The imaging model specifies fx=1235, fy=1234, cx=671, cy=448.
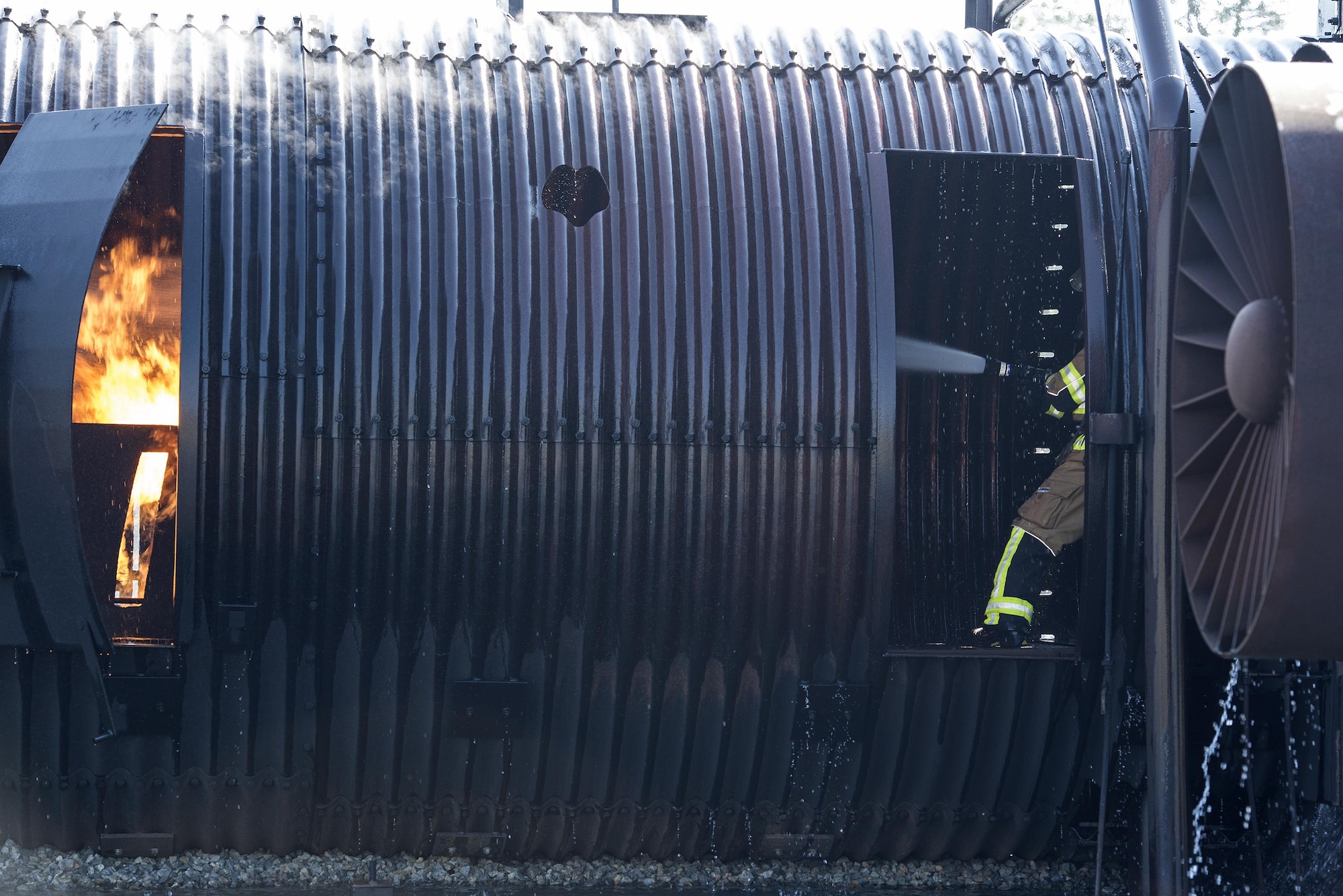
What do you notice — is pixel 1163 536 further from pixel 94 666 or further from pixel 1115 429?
pixel 94 666

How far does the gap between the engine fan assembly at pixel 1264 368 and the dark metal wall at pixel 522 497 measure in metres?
1.18

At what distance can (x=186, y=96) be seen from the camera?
216 inches

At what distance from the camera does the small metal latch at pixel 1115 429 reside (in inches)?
209

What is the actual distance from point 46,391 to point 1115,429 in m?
4.35

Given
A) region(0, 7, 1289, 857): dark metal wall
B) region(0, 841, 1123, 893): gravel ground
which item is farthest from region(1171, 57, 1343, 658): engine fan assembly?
region(0, 841, 1123, 893): gravel ground

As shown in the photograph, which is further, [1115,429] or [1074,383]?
[1074,383]

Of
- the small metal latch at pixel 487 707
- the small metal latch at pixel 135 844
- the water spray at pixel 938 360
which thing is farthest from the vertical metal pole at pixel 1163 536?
the small metal latch at pixel 135 844

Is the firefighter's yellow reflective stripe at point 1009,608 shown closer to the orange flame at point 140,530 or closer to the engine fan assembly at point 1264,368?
the engine fan assembly at point 1264,368

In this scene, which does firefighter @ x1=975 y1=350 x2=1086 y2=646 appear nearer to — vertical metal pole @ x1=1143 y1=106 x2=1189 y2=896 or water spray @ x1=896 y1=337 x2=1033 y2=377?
water spray @ x1=896 y1=337 x2=1033 y2=377

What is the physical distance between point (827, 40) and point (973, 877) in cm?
414

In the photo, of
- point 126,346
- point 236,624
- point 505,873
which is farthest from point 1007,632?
point 126,346

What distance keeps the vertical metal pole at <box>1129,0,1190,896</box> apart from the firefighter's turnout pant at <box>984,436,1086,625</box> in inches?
26.5

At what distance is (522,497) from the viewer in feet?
17.3

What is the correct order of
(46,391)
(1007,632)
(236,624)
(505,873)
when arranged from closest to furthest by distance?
(46,391)
(236,624)
(505,873)
(1007,632)
